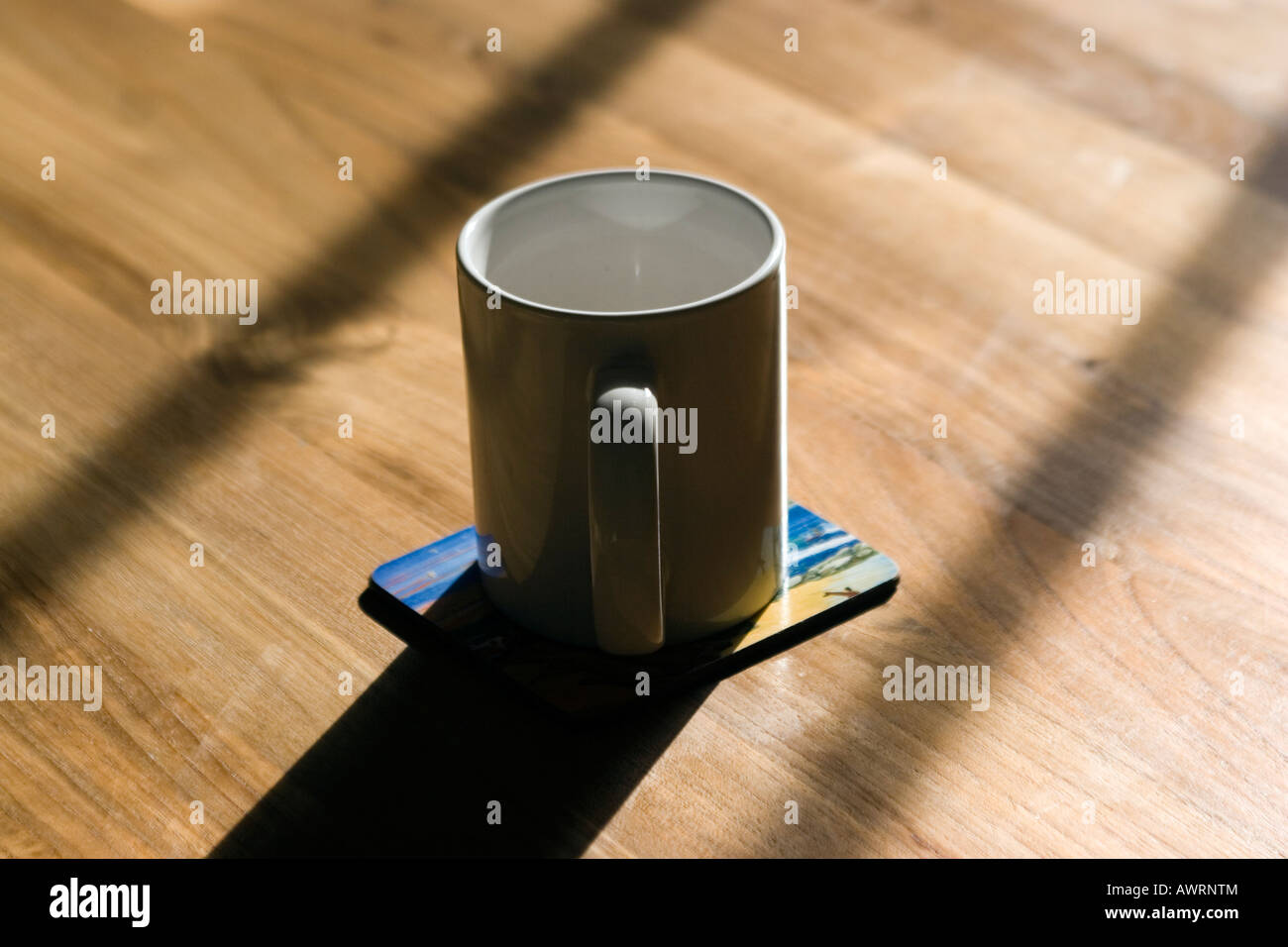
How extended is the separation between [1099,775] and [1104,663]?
0.20 ft

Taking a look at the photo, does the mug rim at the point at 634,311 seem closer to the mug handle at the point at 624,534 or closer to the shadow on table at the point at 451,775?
the mug handle at the point at 624,534

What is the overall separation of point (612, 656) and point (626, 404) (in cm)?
12

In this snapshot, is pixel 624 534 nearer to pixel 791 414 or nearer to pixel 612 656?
pixel 612 656

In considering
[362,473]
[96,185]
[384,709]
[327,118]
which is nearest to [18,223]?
[96,185]

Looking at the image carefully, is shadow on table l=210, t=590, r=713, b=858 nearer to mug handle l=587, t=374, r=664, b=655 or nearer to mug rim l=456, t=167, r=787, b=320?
mug handle l=587, t=374, r=664, b=655

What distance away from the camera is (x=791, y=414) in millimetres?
700

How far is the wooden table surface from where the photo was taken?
0.51 meters

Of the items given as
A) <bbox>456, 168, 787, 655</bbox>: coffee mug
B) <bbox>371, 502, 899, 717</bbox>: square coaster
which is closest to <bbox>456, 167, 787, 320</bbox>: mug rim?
<bbox>456, 168, 787, 655</bbox>: coffee mug

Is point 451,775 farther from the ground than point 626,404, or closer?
closer

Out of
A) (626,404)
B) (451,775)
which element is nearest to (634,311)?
(626,404)

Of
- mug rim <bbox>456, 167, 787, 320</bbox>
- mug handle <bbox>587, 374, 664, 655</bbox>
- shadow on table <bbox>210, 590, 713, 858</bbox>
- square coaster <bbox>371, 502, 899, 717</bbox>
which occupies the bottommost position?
shadow on table <bbox>210, 590, 713, 858</bbox>

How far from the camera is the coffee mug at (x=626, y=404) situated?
0.48 meters

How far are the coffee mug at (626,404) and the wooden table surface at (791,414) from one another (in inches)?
1.8
